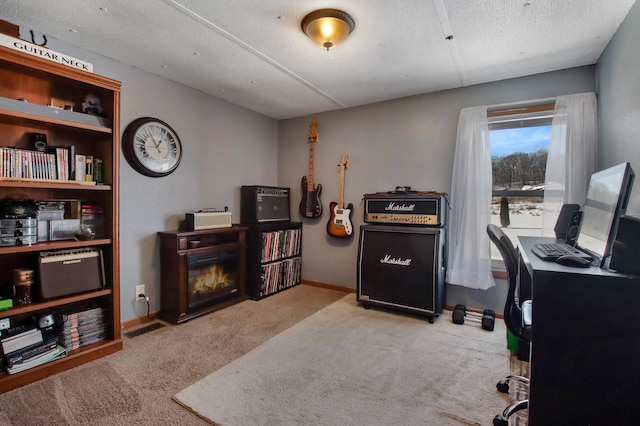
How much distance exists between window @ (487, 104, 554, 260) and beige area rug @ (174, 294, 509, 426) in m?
1.04

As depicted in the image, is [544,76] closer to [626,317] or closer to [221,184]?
[626,317]

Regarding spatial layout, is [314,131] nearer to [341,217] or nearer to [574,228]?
[341,217]

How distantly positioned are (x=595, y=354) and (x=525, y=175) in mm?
2093

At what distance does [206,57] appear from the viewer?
2.30m

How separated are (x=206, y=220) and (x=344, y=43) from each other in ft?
6.27

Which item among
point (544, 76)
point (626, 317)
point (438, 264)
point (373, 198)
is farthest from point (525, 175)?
point (626, 317)

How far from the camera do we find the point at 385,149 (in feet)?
10.9

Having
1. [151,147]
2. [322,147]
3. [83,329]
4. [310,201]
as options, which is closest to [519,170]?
[322,147]

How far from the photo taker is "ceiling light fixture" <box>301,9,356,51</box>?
5.71 feet

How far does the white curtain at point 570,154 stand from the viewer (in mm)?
2309

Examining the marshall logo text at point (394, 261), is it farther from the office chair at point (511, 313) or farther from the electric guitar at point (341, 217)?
the office chair at point (511, 313)

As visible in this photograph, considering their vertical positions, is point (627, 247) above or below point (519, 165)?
below

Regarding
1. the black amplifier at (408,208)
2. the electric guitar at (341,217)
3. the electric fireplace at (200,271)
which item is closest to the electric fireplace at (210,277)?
the electric fireplace at (200,271)

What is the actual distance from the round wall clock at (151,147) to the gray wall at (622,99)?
3.24 metres
